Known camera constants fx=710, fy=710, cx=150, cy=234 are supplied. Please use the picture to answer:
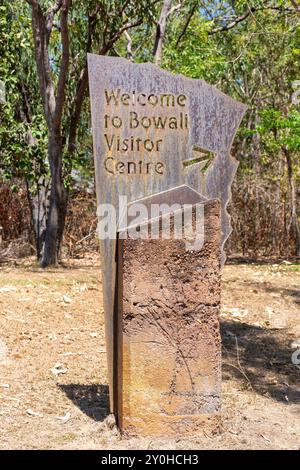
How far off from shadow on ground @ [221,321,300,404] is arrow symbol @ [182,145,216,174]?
5.30 ft

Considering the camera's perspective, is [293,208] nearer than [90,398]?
No

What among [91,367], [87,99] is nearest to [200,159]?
[91,367]

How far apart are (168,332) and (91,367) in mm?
1885

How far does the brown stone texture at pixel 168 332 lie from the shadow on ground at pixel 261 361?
1223 mm

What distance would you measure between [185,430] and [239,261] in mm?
9845

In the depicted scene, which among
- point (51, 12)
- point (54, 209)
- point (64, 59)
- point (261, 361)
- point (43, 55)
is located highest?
point (51, 12)

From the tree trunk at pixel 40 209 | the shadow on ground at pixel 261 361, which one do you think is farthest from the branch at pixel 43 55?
the shadow on ground at pixel 261 361

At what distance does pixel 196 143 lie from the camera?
459 centimetres

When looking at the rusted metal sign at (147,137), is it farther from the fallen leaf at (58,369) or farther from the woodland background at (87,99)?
the woodland background at (87,99)

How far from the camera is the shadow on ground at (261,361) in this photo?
5.33 meters

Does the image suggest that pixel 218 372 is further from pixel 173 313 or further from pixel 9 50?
pixel 9 50

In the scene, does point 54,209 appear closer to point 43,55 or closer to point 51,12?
point 43,55

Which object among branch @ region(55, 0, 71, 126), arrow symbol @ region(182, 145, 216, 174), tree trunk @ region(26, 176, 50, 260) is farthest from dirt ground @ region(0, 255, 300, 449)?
tree trunk @ region(26, 176, 50, 260)

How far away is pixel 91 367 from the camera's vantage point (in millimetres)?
5719
